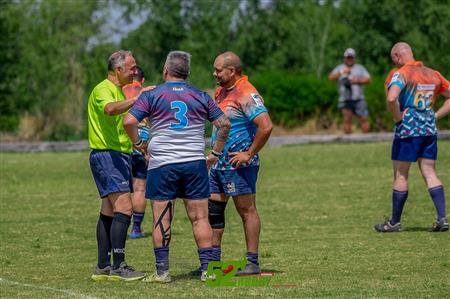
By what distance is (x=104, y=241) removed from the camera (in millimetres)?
10812

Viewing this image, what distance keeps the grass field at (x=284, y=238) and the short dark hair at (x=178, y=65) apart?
1837mm

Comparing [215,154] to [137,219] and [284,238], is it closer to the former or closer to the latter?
[284,238]

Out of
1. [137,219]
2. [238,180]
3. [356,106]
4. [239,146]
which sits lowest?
[137,219]

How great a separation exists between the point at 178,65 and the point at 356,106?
19396 mm

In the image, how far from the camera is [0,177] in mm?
22422

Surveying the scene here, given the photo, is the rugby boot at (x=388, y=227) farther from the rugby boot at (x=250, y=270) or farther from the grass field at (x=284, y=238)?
the rugby boot at (x=250, y=270)

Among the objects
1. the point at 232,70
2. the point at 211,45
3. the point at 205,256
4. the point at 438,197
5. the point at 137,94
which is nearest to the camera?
the point at 205,256

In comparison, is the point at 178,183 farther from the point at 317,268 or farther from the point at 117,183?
the point at 317,268

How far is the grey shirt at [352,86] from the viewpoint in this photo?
27.8 meters

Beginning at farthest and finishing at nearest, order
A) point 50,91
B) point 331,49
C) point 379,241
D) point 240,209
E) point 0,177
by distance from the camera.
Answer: point 331,49 < point 50,91 < point 0,177 < point 379,241 < point 240,209

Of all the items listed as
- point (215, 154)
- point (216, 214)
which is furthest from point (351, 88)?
point (215, 154)

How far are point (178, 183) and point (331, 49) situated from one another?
3658cm

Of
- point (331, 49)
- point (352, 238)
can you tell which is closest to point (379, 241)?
point (352, 238)

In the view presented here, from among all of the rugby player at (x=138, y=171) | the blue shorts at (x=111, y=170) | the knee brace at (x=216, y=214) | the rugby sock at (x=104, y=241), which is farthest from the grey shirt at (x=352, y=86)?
the blue shorts at (x=111, y=170)
